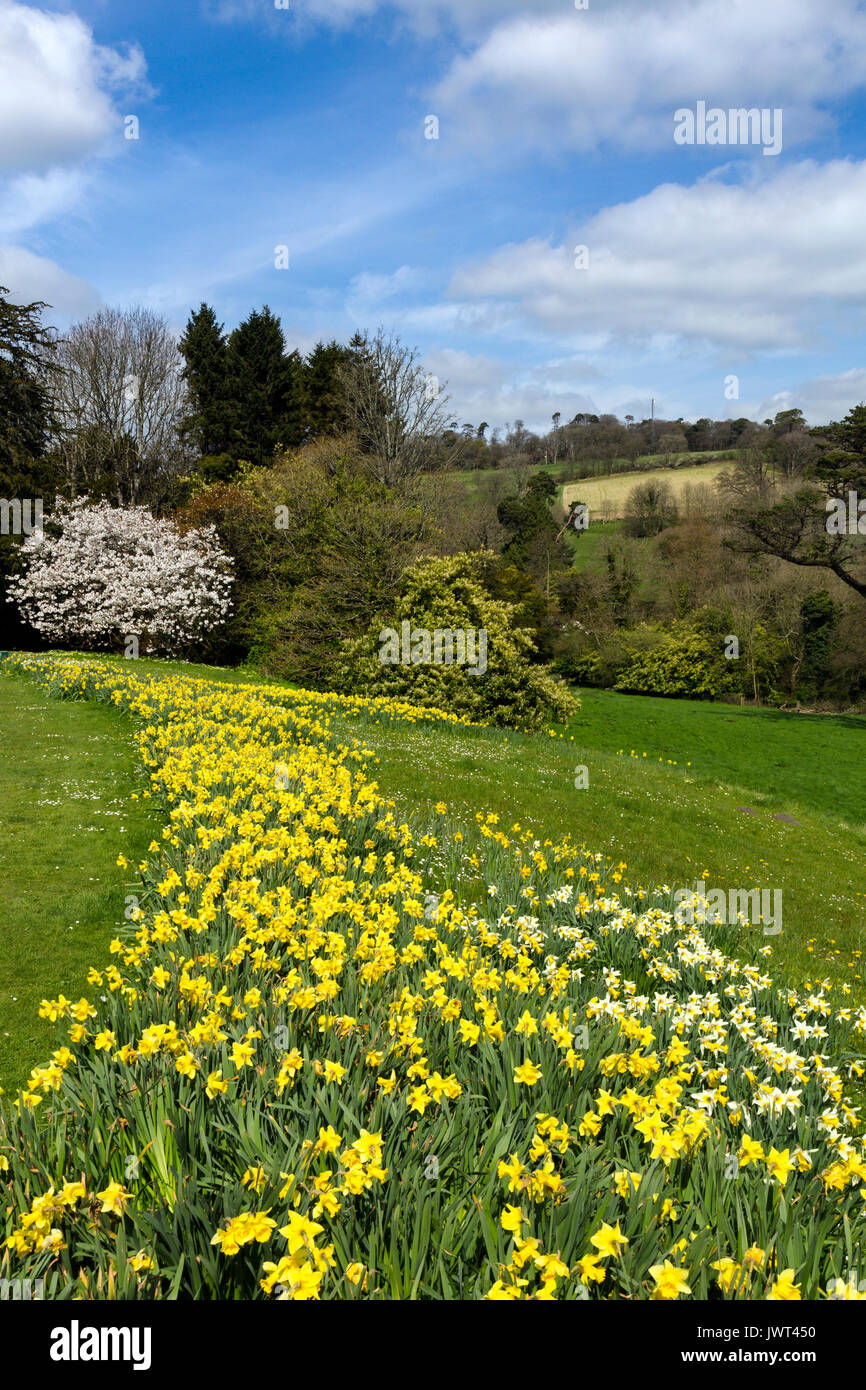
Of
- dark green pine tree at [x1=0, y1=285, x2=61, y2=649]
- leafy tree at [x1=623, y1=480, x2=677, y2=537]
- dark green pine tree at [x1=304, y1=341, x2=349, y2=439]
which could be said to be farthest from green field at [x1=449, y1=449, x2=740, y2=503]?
dark green pine tree at [x1=0, y1=285, x2=61, y2=649]

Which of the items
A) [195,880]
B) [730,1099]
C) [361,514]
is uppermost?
[361,514]

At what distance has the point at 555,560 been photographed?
49.8m

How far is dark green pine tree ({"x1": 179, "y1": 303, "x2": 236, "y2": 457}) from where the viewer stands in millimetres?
39062

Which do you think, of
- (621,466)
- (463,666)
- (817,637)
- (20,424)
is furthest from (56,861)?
(621,466)

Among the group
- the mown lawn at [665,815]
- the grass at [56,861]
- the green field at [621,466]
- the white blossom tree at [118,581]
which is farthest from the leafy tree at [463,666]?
the green field at [621,466]

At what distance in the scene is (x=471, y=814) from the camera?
8.57 m

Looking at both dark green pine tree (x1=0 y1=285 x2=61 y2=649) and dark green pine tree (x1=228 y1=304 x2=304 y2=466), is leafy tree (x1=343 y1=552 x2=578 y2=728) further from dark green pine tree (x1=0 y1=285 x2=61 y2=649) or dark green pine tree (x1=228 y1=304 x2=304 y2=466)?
dark green pine tree (x1=228 y1=304 x2=304 y2=466)

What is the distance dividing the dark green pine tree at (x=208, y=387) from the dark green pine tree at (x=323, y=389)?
4.15 m

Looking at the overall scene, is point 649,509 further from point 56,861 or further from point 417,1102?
point 417,1102

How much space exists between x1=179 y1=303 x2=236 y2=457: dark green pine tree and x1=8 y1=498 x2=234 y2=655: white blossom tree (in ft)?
38.1

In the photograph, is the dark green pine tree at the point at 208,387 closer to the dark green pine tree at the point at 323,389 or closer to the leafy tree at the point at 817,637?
the dark green pine tree at the point at 323,389

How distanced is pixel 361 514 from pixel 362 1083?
813 inches
